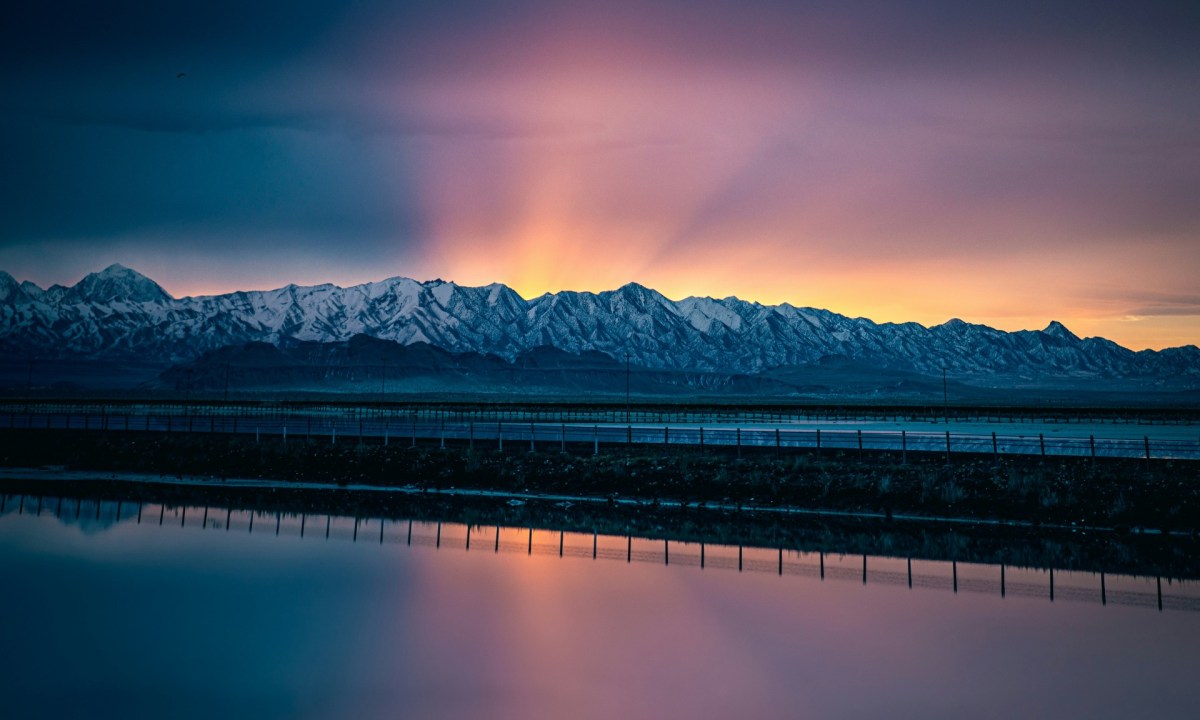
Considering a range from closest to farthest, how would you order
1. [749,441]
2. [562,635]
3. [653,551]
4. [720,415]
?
1. [562,635]
2. [653,551]
3. [749,441]
4. [720,415]

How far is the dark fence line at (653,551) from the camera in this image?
70.8 ft

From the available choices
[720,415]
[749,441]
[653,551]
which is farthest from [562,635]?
[720,415]

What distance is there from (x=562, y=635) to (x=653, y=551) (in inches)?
344

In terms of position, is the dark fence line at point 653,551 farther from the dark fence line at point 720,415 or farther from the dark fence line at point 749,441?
the dark fence line at point 720,415

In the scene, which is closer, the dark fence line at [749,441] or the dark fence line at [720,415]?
the dark fence line at [749,441]

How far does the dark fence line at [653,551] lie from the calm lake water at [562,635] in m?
0.15

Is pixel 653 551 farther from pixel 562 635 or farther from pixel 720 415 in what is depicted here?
A: pixel 720 415

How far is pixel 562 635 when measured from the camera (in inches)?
691

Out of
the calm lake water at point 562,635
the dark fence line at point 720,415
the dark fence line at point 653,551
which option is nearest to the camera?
the calm lake water at point 562,635

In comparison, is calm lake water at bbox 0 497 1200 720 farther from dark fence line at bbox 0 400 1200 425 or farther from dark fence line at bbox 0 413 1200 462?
dark fence line at bbox 0 400 1200 425

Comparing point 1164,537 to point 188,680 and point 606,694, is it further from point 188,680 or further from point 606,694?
point 188,680

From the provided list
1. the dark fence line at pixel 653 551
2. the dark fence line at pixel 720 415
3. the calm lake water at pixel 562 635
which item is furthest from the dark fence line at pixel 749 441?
the dark fence line at pixel 720 415

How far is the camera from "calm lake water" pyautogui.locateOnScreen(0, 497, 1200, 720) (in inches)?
546

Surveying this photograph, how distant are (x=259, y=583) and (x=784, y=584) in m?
11.5
